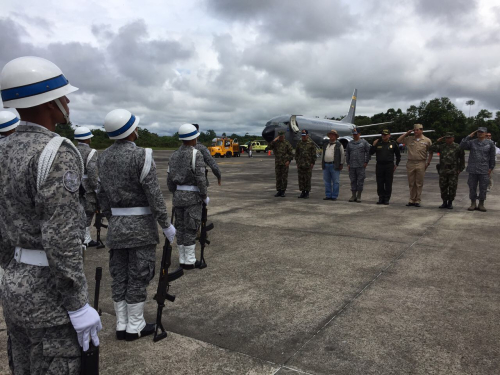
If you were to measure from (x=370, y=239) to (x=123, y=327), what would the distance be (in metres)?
4.14

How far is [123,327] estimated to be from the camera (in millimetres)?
3092

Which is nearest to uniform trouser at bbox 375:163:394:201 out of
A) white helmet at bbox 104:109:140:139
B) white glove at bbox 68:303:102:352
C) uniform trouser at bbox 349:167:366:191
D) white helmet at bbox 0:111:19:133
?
uniform trouser at bbox 349:167:366:191

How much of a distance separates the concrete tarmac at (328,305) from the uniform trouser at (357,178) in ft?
9.94

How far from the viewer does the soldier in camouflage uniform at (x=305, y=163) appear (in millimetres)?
10453

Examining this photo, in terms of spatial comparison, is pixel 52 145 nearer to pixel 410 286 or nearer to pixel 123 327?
pixel 123 327

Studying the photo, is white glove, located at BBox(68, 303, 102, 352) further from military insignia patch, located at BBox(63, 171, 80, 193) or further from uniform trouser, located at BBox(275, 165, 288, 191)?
uniform trouser, located at BBox(275, 165, 288, 191)

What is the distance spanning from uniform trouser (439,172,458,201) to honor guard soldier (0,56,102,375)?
877 cm

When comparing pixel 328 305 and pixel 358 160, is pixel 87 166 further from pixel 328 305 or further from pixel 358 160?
pixel 358 160

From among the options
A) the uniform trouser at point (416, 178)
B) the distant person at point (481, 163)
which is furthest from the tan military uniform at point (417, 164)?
the distant person at point (481, 163)

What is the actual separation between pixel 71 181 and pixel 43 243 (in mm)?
265

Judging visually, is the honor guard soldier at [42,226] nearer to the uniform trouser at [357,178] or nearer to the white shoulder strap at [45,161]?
the white shoulder strap at [45,161]

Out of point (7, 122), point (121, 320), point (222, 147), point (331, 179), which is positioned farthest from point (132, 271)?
point (222, 147)

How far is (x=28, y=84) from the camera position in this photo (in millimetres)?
1571

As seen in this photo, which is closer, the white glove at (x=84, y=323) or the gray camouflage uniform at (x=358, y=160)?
the white glove at (x=84, y=323)
